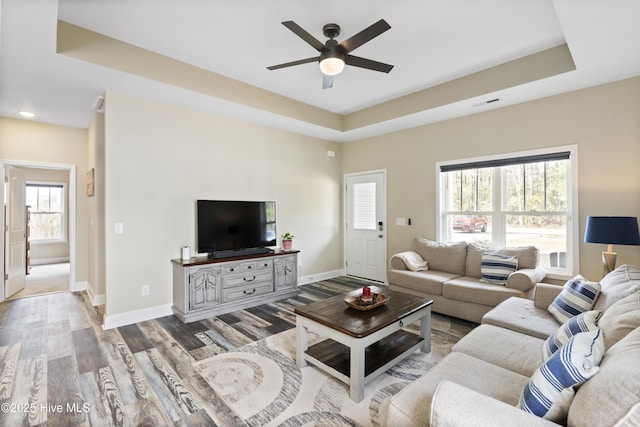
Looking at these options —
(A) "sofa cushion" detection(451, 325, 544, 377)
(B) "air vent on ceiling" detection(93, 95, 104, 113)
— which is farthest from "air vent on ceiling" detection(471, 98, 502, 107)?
(B) "air vent on ceiling" detection(93, 95, 104, 113)

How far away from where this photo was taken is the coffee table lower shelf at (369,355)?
233 centimetres

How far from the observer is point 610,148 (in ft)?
10.8

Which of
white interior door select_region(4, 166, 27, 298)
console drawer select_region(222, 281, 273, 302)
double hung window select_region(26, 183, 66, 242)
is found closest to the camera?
console drawer select_region(222, 281, 273, 302)

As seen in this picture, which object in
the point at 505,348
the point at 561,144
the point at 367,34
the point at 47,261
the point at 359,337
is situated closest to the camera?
the point at 505,348

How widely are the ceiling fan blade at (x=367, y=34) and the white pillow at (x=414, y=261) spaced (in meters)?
2.83

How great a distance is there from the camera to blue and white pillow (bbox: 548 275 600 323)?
222cm

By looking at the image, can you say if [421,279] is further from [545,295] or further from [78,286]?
[78,286]

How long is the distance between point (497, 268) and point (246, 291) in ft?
10.5

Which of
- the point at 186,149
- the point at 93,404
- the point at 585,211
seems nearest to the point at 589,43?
the point at 585,211

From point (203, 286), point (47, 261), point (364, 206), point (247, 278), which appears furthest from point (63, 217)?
point (364, 206)

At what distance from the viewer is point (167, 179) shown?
12.9 ft

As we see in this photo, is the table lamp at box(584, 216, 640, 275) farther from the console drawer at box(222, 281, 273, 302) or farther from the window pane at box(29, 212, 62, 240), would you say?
the window pane at box(29, 212, 62, 240)

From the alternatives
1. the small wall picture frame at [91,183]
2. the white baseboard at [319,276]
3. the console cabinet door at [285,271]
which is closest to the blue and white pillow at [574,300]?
the console cabinet door at [285,271]

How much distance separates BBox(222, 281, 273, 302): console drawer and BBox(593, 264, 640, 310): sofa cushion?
357 centimetres
